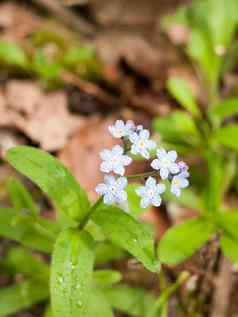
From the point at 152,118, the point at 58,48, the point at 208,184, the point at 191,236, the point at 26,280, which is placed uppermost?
the point at 58,48

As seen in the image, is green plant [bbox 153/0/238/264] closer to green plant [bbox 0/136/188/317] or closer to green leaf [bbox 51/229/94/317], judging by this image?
green plant [bbox 0/136/188/317]

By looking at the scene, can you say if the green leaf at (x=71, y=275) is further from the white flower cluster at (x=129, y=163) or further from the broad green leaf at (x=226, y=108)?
the broad green leaf at (x=226, y=108)

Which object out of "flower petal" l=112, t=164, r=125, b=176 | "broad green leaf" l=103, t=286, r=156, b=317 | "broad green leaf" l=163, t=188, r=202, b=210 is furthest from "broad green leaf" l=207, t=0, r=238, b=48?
"flower petal" l=112, t=164, r=125, b=176

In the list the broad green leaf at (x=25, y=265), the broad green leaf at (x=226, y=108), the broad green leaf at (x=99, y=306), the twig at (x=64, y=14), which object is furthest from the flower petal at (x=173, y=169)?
the twig at (x=64, y=14)

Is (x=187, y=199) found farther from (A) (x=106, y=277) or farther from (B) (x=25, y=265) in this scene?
(B) (x=25, y=265)

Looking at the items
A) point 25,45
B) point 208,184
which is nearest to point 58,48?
point 25,45

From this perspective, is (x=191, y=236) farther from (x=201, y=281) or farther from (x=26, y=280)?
(x=26, y=280)
